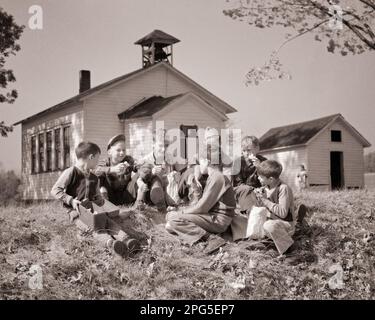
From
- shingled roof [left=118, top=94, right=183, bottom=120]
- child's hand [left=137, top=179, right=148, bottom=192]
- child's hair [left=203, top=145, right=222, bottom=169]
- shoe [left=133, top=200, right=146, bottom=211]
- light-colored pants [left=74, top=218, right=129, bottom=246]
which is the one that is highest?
shingled roof [left=118, top=94, right=183, bottom=120]

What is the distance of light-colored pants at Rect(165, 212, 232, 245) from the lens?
15.4 feet

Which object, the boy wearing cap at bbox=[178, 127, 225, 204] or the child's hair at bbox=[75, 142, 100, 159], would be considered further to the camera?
the boy wearing cap at bbox=[178, 127, 225, 204]

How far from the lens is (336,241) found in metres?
5.34

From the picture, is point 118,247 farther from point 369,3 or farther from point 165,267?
point 369,3

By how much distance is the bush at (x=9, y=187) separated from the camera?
6523 mm

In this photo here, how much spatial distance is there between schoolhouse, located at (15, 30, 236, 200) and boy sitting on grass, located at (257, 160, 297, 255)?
2562mm

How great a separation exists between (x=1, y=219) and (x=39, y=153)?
3662 mm

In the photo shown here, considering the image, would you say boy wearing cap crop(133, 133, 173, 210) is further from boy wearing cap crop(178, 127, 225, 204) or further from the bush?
the bush

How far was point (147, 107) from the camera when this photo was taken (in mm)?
9711

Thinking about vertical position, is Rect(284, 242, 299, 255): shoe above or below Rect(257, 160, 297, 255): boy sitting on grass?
below

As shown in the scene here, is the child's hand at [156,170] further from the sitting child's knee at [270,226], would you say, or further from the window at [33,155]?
the window at [33,155]

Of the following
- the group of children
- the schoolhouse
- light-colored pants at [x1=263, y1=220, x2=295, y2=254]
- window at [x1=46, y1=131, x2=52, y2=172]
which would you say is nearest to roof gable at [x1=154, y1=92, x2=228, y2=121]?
the schoolhouse

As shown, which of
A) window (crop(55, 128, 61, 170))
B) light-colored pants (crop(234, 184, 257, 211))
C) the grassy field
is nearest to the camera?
the grassy field
